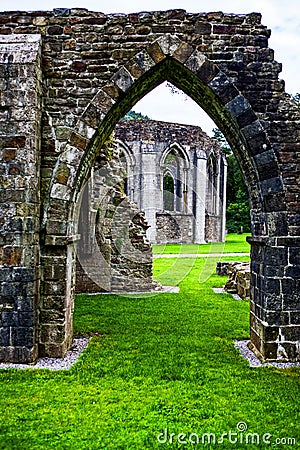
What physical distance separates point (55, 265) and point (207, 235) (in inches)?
980

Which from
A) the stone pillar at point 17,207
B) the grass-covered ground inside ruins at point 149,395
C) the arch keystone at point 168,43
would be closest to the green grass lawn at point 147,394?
the grass-covered ground inside ruins at point 149,395

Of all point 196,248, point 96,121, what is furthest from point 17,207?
point 196,248

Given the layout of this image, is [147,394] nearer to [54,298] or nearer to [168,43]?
[54,298]

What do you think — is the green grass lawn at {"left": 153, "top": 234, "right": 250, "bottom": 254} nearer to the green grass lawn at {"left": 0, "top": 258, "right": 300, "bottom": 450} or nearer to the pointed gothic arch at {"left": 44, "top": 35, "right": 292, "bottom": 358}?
the green grass lawn at {"left": 0, "top": 258, "right": 300, "bottom": 450}

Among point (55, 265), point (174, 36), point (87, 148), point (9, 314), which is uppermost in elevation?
point (174, 36)

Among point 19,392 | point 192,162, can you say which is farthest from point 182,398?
point 192,162

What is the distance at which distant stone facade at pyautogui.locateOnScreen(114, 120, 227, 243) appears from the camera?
1067 inches

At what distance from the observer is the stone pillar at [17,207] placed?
623cm

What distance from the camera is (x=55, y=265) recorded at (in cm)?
656

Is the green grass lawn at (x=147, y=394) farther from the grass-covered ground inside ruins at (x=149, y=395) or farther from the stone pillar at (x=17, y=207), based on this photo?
the stone pillar at (x=17, y=207)

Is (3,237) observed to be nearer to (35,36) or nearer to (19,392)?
(19,392)

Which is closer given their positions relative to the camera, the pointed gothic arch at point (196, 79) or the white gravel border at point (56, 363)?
the white gravel border at point (56, 363)

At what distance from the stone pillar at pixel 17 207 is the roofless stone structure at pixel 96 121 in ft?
0.04

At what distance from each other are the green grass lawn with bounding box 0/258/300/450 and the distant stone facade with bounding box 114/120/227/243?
62.2ft
